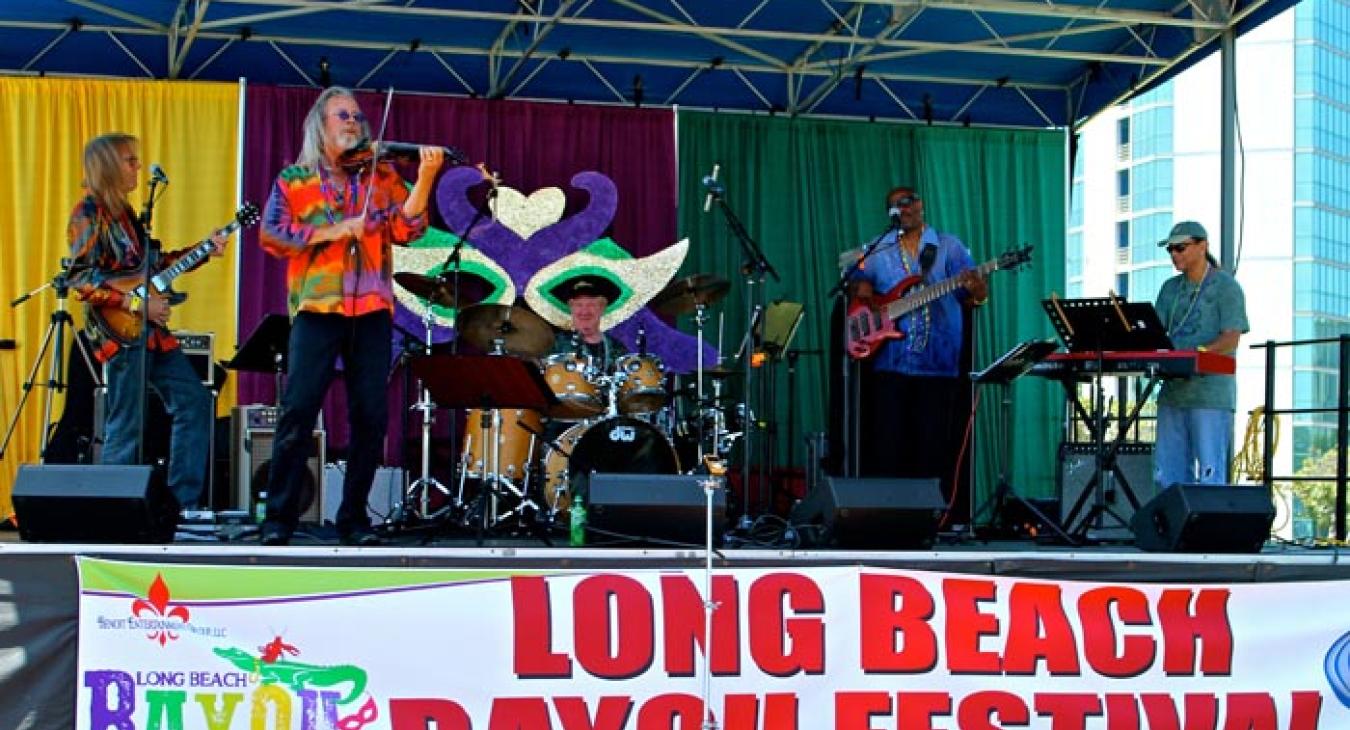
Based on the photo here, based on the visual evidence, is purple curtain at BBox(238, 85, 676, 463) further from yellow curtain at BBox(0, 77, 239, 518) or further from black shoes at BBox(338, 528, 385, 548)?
black shoes at BBox(338, 528, 385, 548)

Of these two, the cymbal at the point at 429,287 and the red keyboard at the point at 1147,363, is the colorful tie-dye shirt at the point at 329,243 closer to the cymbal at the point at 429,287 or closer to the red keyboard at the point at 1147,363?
the cymbal at the point at 429,287

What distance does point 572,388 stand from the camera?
877 centimetres

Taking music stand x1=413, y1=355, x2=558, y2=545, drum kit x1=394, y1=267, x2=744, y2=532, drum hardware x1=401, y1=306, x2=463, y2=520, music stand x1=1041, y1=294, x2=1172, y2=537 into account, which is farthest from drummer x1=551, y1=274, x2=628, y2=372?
music stand x1=1041, y1=294, x2=1172, y2=537

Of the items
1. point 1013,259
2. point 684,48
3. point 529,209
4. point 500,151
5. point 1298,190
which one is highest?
point 1298,190

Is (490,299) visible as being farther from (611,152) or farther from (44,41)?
(44,41)

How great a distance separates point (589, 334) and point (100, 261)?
3.55 metres

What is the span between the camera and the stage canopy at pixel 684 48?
992 centimetres

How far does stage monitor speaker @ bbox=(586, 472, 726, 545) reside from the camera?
5773 millimetres

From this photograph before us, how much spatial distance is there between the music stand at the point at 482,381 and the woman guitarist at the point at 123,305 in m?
1.25

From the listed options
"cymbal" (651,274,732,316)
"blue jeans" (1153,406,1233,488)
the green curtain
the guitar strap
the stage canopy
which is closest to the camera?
"blue jeans" (1153,406,1233,488)

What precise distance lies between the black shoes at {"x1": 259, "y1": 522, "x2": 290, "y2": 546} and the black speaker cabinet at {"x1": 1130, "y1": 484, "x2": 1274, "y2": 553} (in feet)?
11.5

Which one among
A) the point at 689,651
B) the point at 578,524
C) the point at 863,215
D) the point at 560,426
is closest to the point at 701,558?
the point at 689,651

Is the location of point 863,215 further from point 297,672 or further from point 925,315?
point 297,672

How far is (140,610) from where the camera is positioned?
4.94m
